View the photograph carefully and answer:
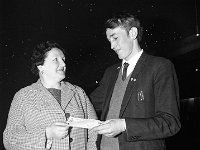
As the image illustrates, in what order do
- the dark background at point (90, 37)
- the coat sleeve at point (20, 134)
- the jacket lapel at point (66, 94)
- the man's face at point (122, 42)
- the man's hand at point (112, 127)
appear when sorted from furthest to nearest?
1. the dark background at point (90, 37)
2. the jacket lapel at point (66, 94)
3. the man's face at point (122, 42)
4. the coat sleeve at point (20, 134)
5. the man's hand at point (112, 127)

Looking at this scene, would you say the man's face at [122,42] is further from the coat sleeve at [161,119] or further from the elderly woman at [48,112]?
the elderly woman at [48,112]

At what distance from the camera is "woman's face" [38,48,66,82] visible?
7.38ft

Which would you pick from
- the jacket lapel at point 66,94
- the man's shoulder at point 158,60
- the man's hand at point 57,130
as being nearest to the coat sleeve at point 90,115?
the jacket lapel at point 66,94

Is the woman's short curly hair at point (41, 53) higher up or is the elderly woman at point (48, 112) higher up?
the woman's short curly hair at point (41, 53)

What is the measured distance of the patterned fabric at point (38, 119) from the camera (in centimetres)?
200

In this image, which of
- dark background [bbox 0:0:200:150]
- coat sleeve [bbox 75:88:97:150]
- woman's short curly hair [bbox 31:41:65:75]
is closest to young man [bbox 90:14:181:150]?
coat sleeve [bbox 75:88:97:150]

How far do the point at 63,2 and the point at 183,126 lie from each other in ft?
9.58

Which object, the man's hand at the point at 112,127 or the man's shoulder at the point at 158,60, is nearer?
the man's hand at the point at 112,127

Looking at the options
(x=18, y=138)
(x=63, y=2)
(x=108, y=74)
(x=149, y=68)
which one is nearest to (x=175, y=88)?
(x=149, y=68)

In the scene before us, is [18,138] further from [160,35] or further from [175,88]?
A: [160,35]

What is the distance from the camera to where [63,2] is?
159 inches

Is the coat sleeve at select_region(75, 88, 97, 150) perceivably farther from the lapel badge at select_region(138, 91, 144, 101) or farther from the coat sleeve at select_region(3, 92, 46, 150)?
the lapel badge at select_region(138, 91, 144, 101)

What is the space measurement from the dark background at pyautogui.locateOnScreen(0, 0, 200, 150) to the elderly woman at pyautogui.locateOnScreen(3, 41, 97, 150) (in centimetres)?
134

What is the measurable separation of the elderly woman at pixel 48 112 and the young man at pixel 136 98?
0.23m
